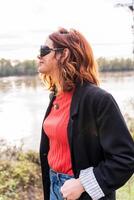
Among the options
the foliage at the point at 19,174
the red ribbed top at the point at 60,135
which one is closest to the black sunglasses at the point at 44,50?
the red ribbed top at the point at 60,135

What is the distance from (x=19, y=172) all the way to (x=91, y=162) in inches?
153

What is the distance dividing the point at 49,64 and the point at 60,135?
1.14ft

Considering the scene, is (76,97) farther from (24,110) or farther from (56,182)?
(24,110)

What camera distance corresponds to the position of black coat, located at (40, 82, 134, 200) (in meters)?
1.87

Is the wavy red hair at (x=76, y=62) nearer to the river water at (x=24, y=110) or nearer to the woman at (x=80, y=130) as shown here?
the woman at (x=80, y=130)

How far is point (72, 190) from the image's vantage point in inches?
75.4

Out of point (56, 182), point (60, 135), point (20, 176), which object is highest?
point (60, 135)

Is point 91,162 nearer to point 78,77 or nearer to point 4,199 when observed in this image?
point 78,77

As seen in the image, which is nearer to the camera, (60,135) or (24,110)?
(60,135)

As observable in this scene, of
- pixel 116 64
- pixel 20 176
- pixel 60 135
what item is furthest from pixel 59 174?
pixel 116 64

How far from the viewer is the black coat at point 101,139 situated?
1865mm

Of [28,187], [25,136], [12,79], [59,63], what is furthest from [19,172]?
[59,63]

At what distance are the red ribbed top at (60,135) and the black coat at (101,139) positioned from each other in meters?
0.04

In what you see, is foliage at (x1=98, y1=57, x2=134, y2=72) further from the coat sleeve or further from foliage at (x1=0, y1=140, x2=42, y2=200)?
the coat sleeve
